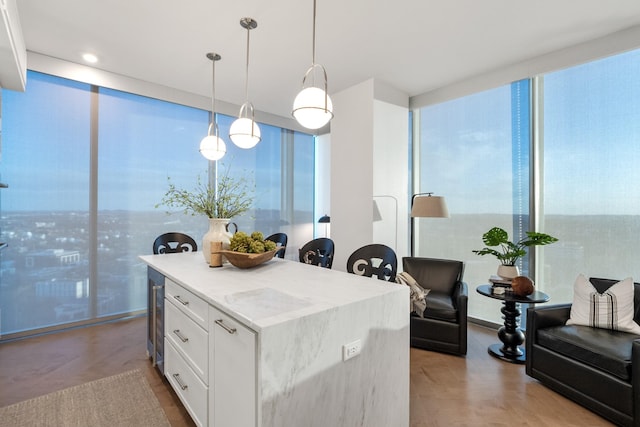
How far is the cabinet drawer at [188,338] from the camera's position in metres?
1.58

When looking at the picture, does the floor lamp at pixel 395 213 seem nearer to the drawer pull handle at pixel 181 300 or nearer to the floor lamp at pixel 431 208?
the floor lamp at pixel 431 208

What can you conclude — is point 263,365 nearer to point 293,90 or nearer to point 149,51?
point 149,51

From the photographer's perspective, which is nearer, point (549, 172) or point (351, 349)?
point (351, 349)

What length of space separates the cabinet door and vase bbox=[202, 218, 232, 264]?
785 mm

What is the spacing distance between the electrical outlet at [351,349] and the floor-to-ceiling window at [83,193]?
3554 mm

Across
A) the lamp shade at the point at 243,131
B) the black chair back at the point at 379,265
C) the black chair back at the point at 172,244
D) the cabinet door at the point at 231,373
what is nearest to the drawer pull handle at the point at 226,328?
the cabinet door at the point at 231,373

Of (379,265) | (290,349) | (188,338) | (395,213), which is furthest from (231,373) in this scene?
(395,213)

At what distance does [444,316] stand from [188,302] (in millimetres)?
2283

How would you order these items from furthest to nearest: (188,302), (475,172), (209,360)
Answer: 1. (475,172)
2. (188,302)
3. (209,360)

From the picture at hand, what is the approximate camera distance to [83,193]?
3.59 metres

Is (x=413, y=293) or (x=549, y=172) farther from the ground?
(x=549, y=172)

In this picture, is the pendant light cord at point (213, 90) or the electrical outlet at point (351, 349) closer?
the electrical outlet at point (351, 349)

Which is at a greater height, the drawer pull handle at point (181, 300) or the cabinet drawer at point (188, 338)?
the drawer pull handle at point (181, 300)

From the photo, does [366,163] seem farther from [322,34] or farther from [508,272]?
[508,272]
